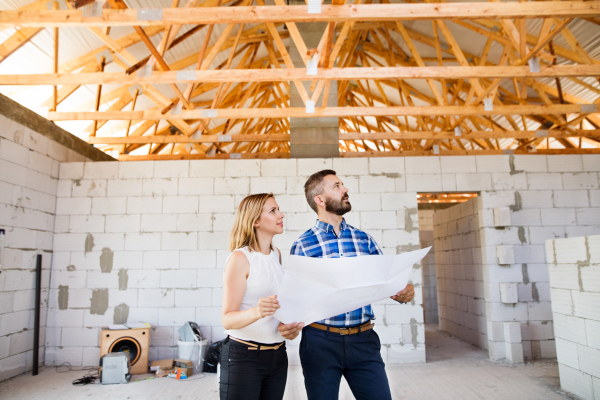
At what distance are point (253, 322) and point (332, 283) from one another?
1.12 feet

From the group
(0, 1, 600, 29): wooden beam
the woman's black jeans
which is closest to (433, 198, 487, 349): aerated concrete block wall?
(0, 1, 600, 29): wooden beam

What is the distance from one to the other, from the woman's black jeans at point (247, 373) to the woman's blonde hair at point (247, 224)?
0.38m

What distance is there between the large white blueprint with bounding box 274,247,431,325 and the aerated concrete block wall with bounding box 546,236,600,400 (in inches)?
108

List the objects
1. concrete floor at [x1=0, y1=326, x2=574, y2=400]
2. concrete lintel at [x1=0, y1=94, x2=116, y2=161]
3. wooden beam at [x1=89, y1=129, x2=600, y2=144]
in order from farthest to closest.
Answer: wooden beam at [x1=89, y1=129, x2=600, y2=144], concrete lintel at [x1=0, y1=94, x2=116, y2=161], concrete floor at [x1=0, y1=326, x2=574, y2=400]

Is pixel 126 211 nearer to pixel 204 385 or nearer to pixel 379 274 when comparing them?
pixel 204 385

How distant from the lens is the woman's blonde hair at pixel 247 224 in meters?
1.66

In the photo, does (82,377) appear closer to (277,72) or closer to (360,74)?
(277,72)

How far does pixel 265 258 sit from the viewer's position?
5.40 feet

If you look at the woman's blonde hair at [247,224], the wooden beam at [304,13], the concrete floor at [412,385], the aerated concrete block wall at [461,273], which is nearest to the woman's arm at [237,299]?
the woman's blonde hair at [247,224]

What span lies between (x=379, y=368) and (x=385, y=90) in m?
9.26

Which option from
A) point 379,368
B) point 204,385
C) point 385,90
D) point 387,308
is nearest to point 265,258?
point 379,368

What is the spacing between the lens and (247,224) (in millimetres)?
1675

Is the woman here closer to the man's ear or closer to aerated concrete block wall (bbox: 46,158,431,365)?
the man's ear

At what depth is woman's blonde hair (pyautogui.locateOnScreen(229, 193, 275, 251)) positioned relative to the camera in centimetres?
166
